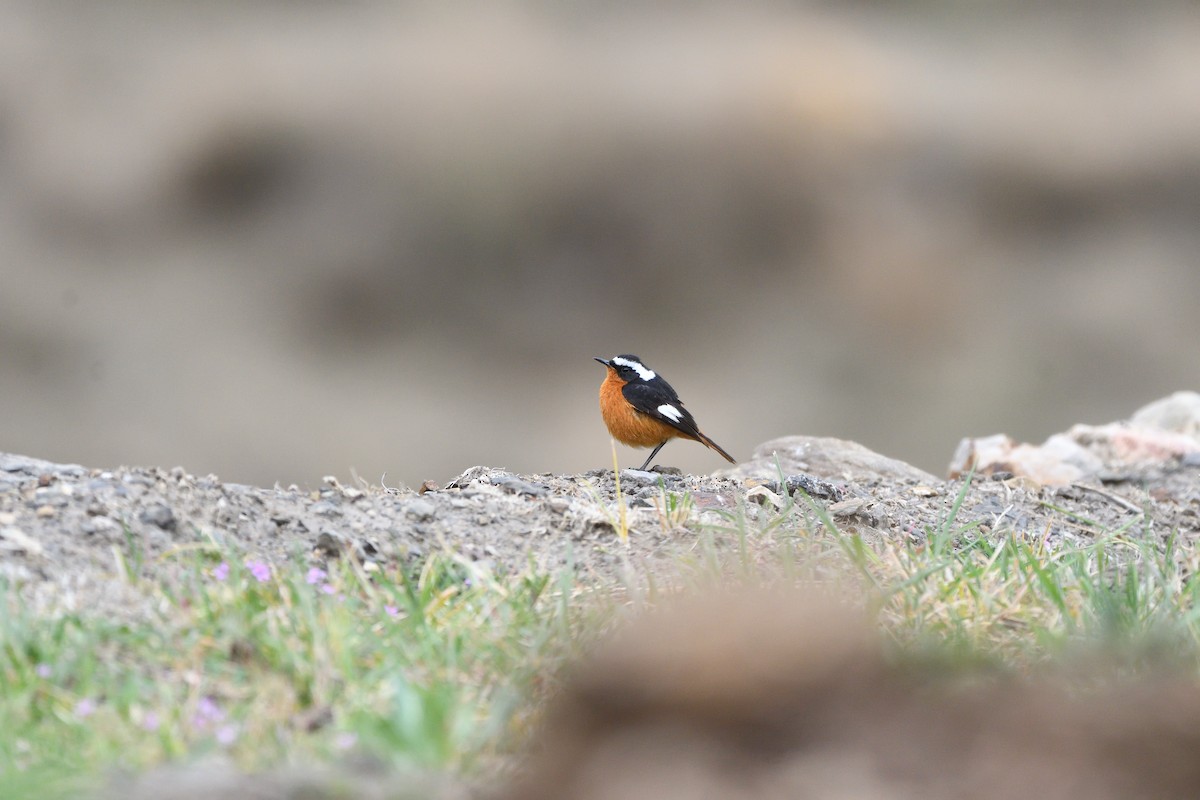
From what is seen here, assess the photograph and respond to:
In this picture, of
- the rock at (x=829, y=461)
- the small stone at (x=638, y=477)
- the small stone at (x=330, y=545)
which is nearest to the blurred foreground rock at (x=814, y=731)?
the small stone at (x=330, y=545)

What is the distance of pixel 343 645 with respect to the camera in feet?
7.61

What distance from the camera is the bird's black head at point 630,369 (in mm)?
5820

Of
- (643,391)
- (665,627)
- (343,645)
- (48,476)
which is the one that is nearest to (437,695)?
(343,645)

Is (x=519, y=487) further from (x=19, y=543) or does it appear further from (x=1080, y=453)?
(x=1080, y=453)

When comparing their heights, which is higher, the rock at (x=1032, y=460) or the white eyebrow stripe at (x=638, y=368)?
the white eyebrow stripe at (x=638, y=368)

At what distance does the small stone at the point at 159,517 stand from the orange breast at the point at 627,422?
2937 mm

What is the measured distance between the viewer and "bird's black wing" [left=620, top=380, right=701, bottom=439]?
5590 millimetres

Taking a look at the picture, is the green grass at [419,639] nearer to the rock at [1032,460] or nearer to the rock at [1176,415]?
the rock at [1032,460]

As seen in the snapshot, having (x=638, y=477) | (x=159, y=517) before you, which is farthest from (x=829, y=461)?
(x=159, y=517)

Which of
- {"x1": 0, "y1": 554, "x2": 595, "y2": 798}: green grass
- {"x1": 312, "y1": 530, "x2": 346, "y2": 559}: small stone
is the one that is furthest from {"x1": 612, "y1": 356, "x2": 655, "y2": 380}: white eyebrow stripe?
{"x1": 0, "y1": 554, "x2": 595, "y2": 798}: green grass

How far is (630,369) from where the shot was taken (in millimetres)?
5852

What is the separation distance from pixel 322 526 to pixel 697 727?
1800mm

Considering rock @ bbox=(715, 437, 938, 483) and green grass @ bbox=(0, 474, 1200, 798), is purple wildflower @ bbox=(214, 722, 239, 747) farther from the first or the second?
rock @ bbox=(715, 437, 938, 483)

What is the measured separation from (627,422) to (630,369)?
0.28 metres
